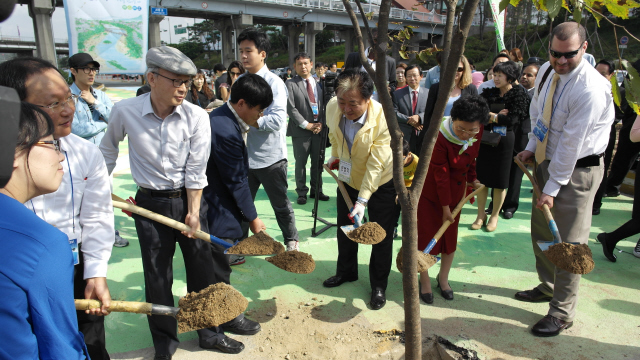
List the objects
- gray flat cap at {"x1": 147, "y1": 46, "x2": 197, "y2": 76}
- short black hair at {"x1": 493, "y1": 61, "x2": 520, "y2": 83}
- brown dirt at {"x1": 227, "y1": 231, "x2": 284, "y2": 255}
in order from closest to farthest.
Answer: gray flat cap at {"x1": 147, "y1": 46, "x2": 197, "y2": 76}, brown dirt at {"x1": 227, "y1": 231, "x2": 284, "y2": 255}, short black hair at {"x1": 493, "y1": 61, "x2": 520, "y2": 83}

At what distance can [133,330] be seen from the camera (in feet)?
9.32

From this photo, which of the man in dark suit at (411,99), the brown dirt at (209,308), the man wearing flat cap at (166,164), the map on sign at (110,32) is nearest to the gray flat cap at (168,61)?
the man wearing flat cap at (166,164)

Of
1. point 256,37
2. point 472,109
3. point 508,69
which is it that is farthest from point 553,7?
point 508,69

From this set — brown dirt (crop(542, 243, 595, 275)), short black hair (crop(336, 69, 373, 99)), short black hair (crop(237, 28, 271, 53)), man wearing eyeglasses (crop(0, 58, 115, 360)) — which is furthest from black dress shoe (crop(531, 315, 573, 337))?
short black hair (crop(237, 28, 271, 53))

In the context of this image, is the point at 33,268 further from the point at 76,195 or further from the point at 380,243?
the point at 380,243

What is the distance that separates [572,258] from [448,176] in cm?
100

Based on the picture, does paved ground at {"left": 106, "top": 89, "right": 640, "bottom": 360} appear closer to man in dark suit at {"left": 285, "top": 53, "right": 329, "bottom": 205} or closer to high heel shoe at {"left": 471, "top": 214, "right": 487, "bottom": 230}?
high heel shoe at {"left": 471, "top": 214, "right": 487, "bottom": 230}

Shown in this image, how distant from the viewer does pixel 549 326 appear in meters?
2.80

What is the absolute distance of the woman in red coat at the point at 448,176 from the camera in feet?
9.83

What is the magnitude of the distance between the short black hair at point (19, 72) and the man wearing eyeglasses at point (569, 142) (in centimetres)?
294

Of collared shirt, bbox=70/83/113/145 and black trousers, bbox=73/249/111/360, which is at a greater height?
collared shirt, bbox=70/83/113/145

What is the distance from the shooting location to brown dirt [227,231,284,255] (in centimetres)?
253

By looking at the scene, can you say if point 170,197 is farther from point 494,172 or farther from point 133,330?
point 494,172

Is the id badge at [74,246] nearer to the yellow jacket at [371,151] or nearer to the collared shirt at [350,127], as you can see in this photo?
the yellow jacket at [371,151]
